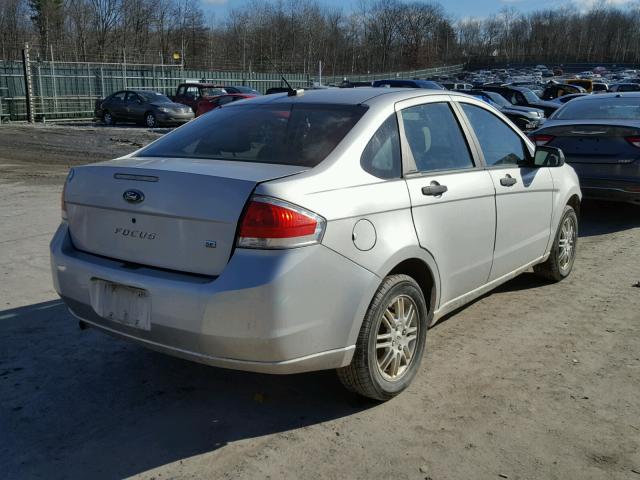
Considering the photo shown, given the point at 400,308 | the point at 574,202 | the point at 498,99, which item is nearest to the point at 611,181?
the point at 574,202

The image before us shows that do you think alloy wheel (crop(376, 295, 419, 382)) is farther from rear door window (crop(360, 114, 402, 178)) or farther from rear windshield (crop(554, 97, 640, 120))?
rear windshield (crop(554, 97, 640, 120))

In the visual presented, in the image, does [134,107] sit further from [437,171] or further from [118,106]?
[437,171]

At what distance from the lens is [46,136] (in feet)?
68.9

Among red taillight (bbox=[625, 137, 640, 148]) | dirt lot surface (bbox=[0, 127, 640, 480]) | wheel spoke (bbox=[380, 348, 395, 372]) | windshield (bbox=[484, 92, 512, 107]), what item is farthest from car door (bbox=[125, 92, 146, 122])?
wheel spoke (bbox=[380, 348, 395, 372])

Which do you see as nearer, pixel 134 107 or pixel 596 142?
pixel 596 142

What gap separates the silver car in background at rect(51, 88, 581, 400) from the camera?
9.68ft

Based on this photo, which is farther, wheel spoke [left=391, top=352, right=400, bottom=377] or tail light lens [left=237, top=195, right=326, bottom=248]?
wheel spoke [left=391, top=352, right=400, bottom=377]

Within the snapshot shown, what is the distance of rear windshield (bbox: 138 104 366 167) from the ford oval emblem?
0.55 metres

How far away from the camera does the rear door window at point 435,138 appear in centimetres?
390

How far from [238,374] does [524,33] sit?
160 meters

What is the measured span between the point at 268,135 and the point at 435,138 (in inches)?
43.3

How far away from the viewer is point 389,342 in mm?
3553

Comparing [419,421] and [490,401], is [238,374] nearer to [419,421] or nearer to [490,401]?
[419,421]

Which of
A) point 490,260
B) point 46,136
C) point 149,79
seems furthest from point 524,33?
point 490,260
